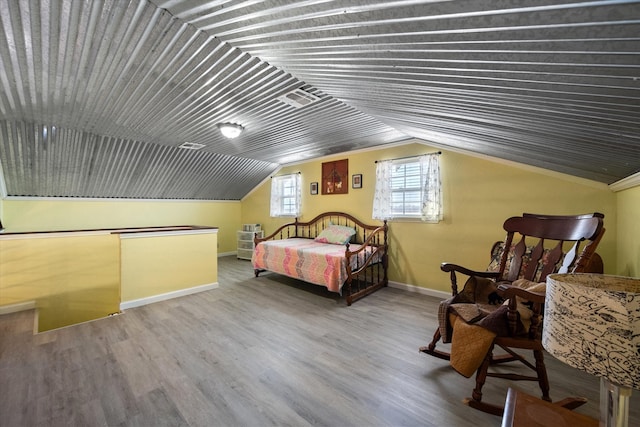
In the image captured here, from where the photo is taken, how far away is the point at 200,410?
1572 millimetres

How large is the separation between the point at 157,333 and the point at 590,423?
313cm

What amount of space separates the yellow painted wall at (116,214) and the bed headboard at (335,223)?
188cm

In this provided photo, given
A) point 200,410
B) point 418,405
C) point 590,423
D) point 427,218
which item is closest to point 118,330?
point 200,410

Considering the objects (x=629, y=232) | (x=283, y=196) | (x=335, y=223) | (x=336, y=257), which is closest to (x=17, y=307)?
(x=336, y=257)

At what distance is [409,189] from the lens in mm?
3902

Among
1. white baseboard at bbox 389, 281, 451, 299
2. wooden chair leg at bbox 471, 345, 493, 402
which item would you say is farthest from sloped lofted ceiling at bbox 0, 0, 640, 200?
white baseboard at bbox 389, 281, 451, 299

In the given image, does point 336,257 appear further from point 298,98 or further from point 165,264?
point 165,264

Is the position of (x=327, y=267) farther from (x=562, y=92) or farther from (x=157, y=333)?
(x=562, y=92)

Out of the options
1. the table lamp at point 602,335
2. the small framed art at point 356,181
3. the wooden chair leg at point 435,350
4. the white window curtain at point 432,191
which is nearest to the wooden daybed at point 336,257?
the small framed art at point 356,181

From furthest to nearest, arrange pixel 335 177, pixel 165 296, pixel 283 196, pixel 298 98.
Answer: pixel 283 196 → pixel 335 177 → pixel 165 296 → pixel 298 98

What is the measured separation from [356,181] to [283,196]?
6.95ft

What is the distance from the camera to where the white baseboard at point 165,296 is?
3.19 meters

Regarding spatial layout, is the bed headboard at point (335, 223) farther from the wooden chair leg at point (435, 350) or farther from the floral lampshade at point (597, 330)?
the floral lampshade at point (597, 330)

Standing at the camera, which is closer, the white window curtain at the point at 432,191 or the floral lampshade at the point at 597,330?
the floral lampshade at the point at 597,330
